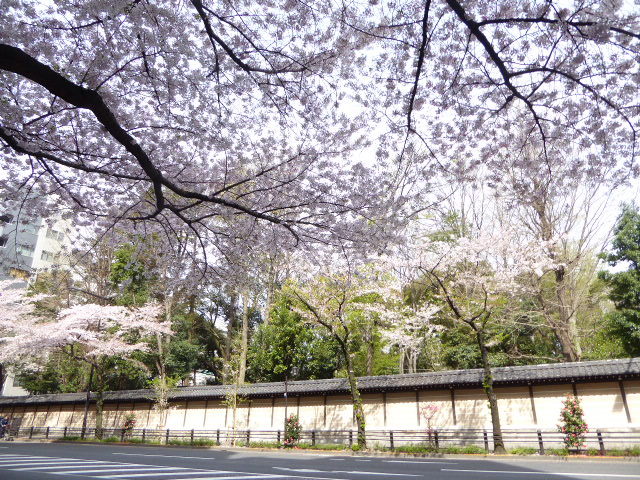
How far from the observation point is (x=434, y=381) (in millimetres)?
16734

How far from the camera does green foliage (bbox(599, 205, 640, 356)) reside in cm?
1784

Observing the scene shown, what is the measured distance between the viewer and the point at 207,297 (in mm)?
30438

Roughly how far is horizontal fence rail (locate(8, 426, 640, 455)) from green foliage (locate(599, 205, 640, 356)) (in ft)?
19.8

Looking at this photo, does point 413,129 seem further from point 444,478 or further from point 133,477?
point 133,477

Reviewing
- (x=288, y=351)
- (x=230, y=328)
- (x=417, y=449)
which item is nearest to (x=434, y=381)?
(x=417, y=449)

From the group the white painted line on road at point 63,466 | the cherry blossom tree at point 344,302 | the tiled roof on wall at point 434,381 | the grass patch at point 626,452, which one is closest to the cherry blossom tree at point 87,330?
the tiled roof on wall at point 434,381

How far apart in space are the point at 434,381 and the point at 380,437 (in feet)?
11.1

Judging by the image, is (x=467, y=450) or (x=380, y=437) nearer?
(x=467, y=450)

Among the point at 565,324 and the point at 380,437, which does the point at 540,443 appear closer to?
the point at 565,324

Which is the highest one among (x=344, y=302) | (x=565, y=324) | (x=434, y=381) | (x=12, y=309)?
(x=12, y=309)

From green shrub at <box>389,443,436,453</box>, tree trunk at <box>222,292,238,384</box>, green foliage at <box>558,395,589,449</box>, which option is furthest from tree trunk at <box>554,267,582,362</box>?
tree trunk at <box>222,292,238,384</box>

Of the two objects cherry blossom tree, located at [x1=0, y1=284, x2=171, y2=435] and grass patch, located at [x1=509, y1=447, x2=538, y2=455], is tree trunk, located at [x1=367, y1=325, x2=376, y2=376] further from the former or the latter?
cherry blossom tree, located at [x1=0, y1=284, x2=171, y2=435]

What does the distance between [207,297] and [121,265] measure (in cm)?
838

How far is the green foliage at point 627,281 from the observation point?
58.5ft
